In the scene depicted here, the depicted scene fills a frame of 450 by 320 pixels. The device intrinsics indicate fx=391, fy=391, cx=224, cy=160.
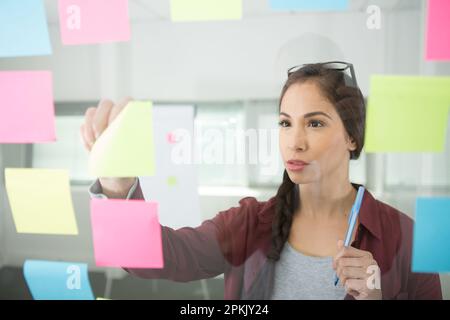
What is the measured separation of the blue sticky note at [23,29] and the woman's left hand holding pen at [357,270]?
0.76 metres

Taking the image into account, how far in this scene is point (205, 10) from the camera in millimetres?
802

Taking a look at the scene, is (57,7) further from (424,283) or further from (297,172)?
(424,283)

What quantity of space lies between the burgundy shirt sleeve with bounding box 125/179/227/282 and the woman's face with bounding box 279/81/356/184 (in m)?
0.20

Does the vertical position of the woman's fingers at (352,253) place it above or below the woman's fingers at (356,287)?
above

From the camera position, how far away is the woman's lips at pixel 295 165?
771 millimetres

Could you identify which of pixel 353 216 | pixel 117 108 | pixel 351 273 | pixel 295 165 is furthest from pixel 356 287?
pixel 117 108

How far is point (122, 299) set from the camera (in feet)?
2.87

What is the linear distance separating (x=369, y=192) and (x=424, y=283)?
224 millimetres

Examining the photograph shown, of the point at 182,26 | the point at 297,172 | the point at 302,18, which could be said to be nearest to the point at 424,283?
the point at 297,172

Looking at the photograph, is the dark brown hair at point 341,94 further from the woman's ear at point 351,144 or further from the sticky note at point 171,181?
the sticky note at point 171,181

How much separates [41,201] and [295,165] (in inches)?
22.6

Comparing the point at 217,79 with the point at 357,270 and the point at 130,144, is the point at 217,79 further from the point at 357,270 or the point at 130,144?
the point at 357,270

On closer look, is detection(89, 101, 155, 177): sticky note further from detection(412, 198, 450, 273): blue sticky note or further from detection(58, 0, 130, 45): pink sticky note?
detection(412, 198, 450, 273): blue sticky note

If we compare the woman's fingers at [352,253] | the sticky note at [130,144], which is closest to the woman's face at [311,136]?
the woman's fingers at [352,253]
